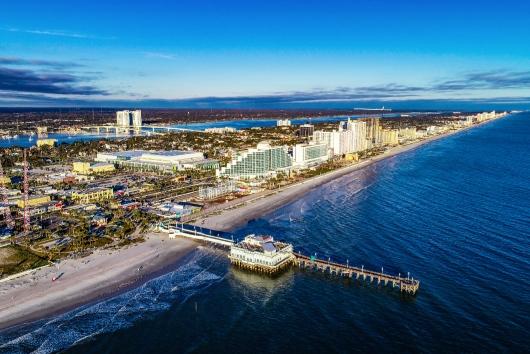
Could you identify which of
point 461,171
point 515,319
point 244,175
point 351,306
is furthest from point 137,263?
point 461,171

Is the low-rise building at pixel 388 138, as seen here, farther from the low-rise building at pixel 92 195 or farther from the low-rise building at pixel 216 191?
the low-rise building at pixel 92 195

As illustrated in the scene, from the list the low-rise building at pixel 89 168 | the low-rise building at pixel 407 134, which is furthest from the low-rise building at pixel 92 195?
the low-rise building at pixel 407 134

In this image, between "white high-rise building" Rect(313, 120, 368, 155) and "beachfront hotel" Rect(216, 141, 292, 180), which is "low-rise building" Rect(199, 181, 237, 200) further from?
"white high-rise building" Rect(313, 120, 368, 155)

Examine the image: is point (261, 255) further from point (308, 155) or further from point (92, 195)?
point (308, 155)

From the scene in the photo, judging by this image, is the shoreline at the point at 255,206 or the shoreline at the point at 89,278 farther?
the shoreline at the point at 255,206

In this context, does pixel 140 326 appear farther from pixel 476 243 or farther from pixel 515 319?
pixel 476 243

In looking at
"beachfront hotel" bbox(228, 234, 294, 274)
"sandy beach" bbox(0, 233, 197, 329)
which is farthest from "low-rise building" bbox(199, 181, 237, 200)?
"beachfront hotel" bbox(228, 234, 294, 274)
